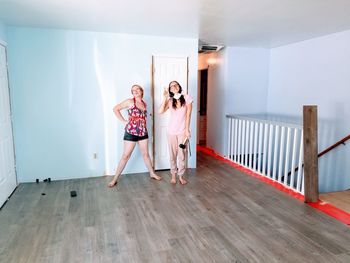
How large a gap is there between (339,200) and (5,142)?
4.52 meters

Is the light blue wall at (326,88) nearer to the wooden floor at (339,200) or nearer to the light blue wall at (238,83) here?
the light blue wall at (238,83)

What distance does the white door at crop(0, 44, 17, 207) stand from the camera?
3359 millimetres

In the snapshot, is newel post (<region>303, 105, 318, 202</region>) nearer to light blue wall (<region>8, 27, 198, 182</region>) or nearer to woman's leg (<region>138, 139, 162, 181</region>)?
woman's leg (<region>138, 139, 162, 181</region>)

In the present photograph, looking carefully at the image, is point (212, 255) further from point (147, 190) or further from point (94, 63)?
point (94, 63)

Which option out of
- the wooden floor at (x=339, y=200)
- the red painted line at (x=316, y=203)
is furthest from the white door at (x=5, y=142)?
the wooden floor at (x=339, y=200)

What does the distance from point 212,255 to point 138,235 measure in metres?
0.76

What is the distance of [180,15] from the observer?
3184 millimetres

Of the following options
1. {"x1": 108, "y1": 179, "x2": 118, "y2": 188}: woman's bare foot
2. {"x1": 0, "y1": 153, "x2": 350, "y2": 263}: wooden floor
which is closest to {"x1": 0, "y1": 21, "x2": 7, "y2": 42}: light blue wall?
{"x1": 0, "y1": 153, "x2": 350, "y2": 263}: wooden floor

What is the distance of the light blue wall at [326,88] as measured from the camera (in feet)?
13.6

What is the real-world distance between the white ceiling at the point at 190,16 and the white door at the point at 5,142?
75cm

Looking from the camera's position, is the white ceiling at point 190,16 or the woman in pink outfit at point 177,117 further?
the woman in pink outfit at point 177,117

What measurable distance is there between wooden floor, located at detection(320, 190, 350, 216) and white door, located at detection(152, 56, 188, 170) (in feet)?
8.30

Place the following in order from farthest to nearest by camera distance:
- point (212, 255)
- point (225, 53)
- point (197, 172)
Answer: point (225, 53)
point (197, 172)
point (212, 255)

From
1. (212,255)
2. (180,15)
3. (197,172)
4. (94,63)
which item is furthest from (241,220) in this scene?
(94,63)
